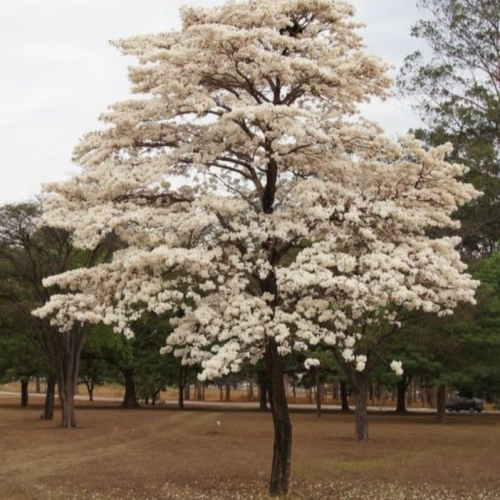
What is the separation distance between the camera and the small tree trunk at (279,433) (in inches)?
709

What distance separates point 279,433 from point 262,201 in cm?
547

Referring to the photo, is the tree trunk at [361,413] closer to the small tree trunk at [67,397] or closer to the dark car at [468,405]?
the small tree trunk at [67,397]

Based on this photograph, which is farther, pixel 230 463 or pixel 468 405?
pixel 468 405

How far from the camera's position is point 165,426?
45.8m

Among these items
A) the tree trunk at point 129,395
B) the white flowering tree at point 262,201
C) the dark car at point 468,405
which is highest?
the white flowering tree at point 262,201

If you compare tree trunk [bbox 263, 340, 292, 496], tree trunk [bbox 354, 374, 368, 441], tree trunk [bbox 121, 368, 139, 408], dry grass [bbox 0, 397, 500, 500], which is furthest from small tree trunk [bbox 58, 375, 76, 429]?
tree trunk [bbox 121, 368, 139, 408]

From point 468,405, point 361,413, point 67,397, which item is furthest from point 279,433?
point 468,405

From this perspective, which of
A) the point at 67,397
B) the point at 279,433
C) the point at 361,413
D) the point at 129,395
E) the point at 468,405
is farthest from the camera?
the point at 468,405

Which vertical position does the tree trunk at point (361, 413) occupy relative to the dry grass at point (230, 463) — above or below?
above

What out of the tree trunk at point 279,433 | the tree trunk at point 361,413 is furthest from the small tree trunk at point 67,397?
the tree trunk at point 279,433

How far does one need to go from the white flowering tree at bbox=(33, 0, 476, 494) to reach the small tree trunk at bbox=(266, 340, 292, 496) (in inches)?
1.4

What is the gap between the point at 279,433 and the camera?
715 inches

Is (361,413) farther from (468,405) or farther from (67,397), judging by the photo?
(468,405)

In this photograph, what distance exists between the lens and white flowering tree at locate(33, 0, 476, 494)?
15328 mm
